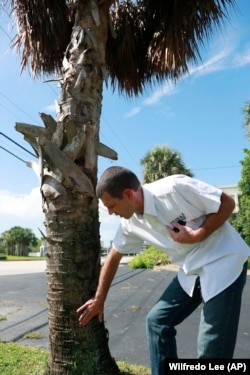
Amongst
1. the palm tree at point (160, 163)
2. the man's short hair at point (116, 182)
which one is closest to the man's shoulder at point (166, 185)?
the man's short hair at point (116, 182)

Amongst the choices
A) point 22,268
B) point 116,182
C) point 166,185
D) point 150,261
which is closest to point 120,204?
point 116,182

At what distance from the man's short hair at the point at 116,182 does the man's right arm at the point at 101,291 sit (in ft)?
1.85

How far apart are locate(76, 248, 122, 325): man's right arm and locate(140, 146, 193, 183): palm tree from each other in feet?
60.7

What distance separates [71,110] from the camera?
9.99 ft

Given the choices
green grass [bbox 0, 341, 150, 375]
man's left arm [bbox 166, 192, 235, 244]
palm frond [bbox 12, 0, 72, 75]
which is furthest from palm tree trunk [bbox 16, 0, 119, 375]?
palm frond [bbox 12, 0, 72, 75]

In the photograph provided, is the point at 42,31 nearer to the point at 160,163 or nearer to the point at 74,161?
the point at 74,161

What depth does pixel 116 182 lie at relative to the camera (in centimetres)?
211

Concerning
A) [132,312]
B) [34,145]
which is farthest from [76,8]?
[132,312]

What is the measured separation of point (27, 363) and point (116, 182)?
218cm

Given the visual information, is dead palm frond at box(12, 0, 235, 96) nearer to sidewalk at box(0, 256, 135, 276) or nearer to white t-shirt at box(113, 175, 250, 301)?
white t-shirt at box(113, 175, 250, 301)

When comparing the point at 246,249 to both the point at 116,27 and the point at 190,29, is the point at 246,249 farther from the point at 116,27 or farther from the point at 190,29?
the point at 116,27

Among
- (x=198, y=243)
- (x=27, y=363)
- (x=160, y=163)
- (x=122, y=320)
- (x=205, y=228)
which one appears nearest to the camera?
(x=205, y=228)

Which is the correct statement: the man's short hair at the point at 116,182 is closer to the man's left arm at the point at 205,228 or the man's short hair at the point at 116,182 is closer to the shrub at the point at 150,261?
the man's left arm at the point at 205,228

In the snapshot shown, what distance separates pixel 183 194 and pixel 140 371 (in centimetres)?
189
